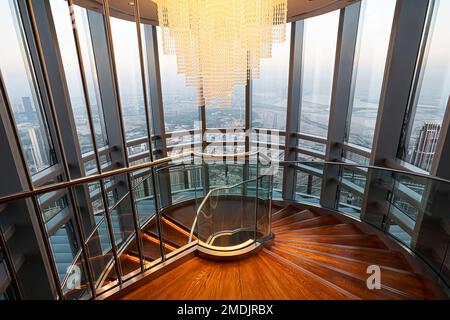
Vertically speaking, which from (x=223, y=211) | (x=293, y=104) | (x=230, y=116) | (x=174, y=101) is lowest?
(x=223, y=211)

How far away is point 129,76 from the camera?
548cm

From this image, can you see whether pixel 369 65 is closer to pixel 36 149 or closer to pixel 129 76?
pixel 129 76

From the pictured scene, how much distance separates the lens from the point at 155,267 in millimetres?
1882

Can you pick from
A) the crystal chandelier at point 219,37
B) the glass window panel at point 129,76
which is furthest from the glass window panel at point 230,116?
the crystal chandelier at point 219,37

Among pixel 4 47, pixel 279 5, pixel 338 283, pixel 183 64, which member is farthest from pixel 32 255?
pixel 279 5

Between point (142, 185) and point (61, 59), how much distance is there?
2505 mm

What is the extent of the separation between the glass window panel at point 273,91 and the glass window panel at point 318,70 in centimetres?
46

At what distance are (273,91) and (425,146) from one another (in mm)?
3313

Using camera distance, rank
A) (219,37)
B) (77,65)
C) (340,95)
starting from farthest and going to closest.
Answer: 1. (340,95)
2. (77,65)
3. (219,37)

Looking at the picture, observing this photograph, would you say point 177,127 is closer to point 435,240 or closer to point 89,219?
point 89,219

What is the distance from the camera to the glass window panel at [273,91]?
5500 mm

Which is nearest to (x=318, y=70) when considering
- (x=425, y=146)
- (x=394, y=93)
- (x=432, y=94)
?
(x=394, y=93)

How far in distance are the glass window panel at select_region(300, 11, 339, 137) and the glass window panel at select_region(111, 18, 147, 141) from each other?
393cm

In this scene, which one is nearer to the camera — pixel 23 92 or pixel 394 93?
pixel 23 92
